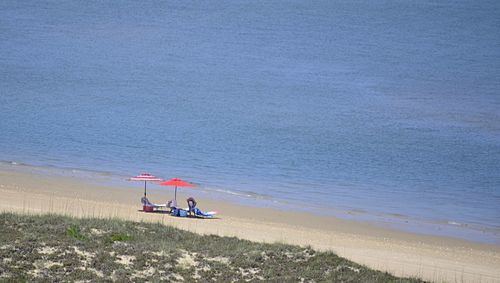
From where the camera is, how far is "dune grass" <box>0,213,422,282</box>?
18.0m

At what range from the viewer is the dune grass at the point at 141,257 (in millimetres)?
17984

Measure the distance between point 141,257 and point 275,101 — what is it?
39893mm

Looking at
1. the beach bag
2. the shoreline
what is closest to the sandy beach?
the beach bag

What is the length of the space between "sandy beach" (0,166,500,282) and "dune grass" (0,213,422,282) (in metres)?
3.50

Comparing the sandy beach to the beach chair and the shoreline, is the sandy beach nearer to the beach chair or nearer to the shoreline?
the beach chair

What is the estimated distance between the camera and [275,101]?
58438 mm

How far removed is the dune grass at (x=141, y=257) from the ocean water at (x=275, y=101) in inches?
486

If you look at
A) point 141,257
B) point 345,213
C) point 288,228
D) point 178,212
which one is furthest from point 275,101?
point 141,257

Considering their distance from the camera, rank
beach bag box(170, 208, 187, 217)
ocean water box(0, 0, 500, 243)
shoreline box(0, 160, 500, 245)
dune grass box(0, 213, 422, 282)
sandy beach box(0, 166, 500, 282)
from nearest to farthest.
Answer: dune grass box(0, 213, 422, 282) → sandy beach box(0, 166, 500, 282) → beach bag box(170, 208, 187, 217) → shoreline box(0, 160, 500, 245) → ocean water box(0, 0, 500, 243)

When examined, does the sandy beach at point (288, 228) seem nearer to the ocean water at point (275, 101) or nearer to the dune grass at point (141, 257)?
the ocean water at point (275, 101)

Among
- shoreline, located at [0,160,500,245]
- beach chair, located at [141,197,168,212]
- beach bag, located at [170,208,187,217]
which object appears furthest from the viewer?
shoreline, located at [0,160,500,245]

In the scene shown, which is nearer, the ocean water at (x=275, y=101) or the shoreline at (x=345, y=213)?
the shoreline at (x=345, y=213)

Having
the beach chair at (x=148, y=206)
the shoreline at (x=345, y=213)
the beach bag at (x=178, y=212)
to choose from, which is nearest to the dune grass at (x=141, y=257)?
the beach bag at (x=178, y=212)

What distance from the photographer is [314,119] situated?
54812 mm
